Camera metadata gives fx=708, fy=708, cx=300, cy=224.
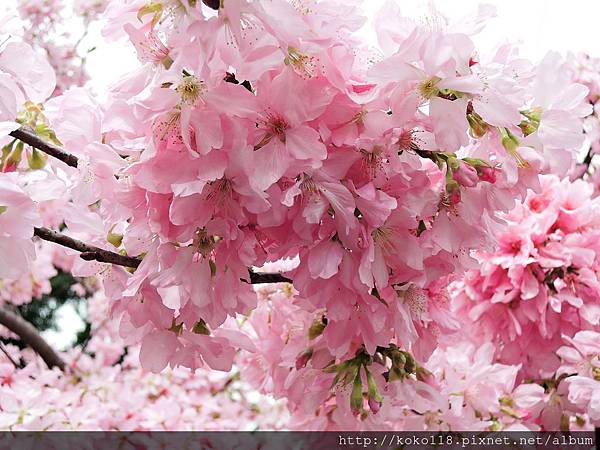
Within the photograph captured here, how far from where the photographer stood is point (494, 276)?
1110mm

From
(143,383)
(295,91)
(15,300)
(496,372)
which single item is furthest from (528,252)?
(15,300)

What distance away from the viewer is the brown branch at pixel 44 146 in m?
0.75

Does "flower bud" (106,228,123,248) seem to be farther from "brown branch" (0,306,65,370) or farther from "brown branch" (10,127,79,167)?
"brown branch" (0,306,65,370)

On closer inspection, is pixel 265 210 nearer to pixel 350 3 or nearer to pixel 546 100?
pixel 350 3

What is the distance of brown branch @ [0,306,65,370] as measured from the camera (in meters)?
1.53

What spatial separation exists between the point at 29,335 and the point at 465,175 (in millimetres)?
1235

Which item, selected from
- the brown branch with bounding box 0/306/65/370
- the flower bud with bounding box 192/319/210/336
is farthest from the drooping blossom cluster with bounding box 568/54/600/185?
the brown branch with bounding box 0/306/65/370

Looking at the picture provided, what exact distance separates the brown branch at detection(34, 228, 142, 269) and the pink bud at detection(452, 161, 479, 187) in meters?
0.34

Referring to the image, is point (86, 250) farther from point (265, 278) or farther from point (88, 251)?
point (265, 278)

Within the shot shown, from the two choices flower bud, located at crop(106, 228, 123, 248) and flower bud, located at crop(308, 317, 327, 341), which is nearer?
flower bud, located at crop(106, 228, 123, 248)

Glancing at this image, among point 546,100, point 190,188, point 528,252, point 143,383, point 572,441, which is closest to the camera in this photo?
point 190,188

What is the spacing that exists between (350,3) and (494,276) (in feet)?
2.06

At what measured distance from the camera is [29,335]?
1.58 meters

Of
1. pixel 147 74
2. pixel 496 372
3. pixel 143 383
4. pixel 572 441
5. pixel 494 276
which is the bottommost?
pixel 143 383
